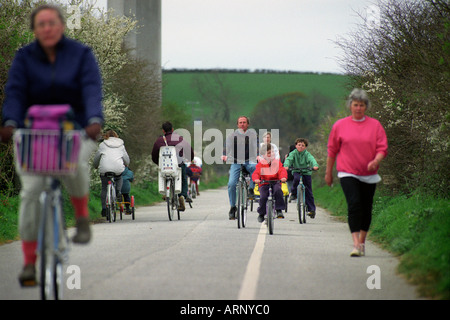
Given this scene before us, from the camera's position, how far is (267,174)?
1453 cm

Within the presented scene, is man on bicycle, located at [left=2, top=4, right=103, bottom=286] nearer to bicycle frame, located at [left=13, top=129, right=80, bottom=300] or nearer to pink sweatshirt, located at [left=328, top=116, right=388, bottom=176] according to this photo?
bicycle frame, located at [left=13, top=129, right=80, bottom=300]

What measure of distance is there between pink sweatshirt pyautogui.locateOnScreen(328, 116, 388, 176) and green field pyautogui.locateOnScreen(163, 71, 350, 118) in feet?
298

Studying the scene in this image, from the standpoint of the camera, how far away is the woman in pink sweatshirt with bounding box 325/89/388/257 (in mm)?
9812

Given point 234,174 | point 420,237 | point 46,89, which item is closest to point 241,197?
point 234,174

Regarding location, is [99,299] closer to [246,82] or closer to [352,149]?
[352,149]

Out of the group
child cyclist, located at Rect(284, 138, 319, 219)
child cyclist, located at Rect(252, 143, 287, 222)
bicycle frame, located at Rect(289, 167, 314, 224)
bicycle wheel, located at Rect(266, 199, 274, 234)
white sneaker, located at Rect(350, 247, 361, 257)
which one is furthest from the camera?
child cyclist, located at Rect(284, 138, 319, 219)

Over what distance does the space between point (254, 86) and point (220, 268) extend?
104m

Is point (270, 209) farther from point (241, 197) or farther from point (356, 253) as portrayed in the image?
point (356, 253)

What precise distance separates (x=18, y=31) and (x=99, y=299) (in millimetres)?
10089

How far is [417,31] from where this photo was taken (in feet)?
49.2

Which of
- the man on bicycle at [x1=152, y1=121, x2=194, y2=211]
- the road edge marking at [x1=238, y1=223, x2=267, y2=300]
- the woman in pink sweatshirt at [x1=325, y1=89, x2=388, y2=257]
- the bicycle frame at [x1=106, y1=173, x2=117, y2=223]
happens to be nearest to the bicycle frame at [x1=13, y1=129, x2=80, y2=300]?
the road edge marking at [x1=238, y1=223, x2=267, y2=300]

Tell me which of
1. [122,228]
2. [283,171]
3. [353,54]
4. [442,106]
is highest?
[353,54]

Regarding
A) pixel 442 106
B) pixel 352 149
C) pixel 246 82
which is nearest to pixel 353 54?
pixel 442 106

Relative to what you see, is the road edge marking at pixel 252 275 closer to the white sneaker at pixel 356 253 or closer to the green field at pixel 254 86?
the white sneaker at pixel 356 253
